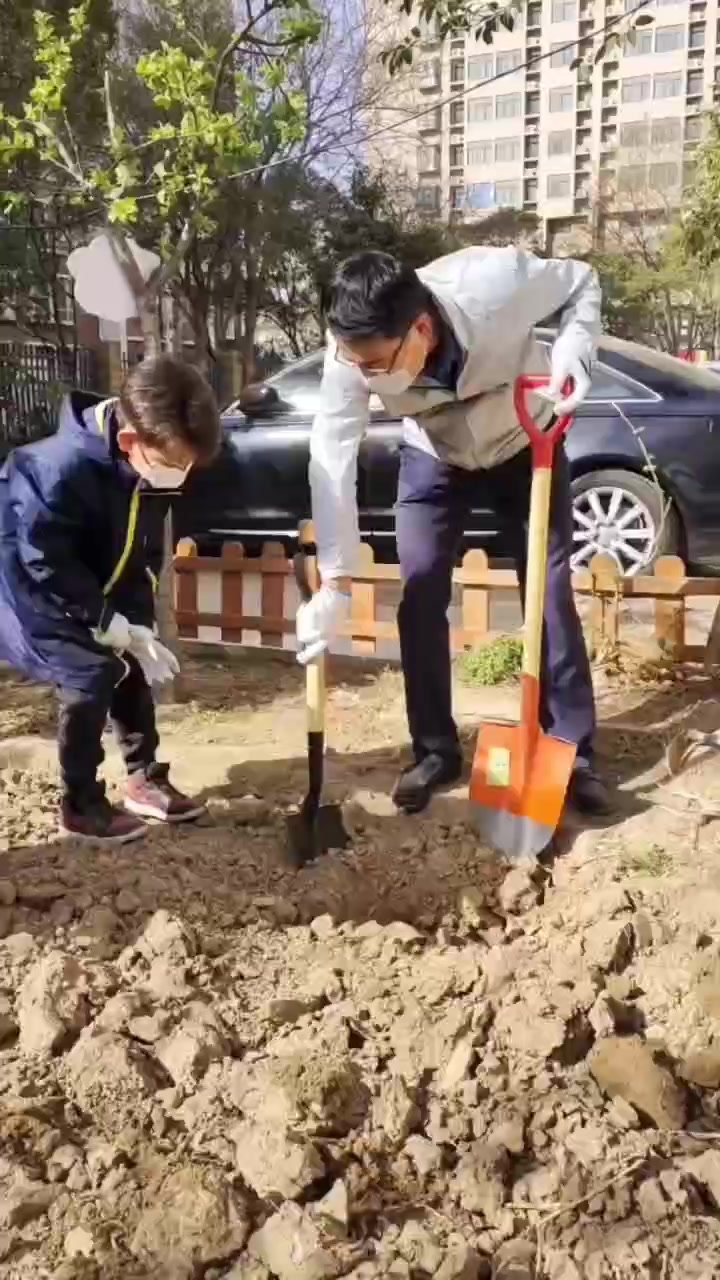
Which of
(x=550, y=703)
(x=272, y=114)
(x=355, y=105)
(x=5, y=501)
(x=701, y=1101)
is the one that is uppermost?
(x=355, y=105)

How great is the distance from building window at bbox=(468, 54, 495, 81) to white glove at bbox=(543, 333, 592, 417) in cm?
5631

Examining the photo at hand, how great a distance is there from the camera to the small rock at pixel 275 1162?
1925 millimetres

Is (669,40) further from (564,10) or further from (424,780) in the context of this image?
(424,780)

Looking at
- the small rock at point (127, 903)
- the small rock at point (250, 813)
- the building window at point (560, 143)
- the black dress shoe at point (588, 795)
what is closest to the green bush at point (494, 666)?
the black dress shoe at point (588, 795)

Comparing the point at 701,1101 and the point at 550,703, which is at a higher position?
the point at 550,703

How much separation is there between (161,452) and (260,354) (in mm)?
25259

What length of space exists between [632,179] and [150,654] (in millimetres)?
45181

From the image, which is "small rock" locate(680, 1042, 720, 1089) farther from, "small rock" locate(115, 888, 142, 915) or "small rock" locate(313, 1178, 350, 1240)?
"small rock" locate(115, 888, 142, 915)

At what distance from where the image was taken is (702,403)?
251 inches

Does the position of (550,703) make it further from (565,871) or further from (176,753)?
(176,753)

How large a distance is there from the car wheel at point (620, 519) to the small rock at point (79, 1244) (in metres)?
4.91

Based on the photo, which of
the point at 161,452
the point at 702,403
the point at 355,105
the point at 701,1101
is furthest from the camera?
the point at 355,105

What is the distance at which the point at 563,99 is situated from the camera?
2302 inches

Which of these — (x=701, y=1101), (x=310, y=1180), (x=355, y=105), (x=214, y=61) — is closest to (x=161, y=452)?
(x=310, y=1180)
